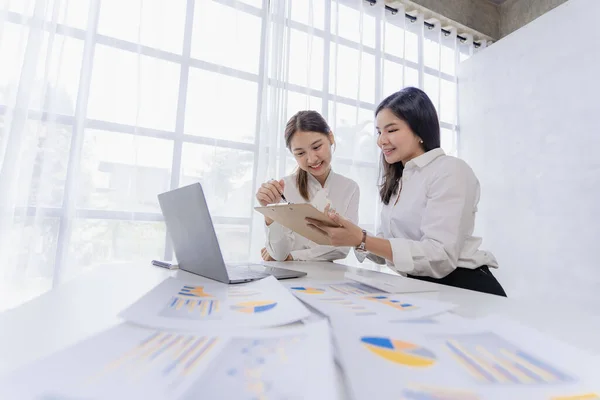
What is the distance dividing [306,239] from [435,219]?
25.2 inches

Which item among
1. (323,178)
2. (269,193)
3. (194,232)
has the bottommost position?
(194,232)

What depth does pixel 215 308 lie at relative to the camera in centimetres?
45

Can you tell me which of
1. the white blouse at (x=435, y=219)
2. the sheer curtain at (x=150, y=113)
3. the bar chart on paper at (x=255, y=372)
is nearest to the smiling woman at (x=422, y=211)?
the white blouse at (x=435, y=219)

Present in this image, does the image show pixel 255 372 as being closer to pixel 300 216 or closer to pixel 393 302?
pixel 393 302

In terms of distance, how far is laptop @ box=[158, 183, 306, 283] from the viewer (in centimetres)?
65

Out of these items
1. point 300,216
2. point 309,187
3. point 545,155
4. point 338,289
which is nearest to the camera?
point 338,289

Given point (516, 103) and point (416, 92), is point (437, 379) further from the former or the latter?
point (516, 103)

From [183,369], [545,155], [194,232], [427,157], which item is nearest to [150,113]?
[194,232]

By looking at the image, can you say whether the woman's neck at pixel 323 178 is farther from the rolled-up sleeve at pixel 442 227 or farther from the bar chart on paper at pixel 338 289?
the bar chart on paper at pixel 338 289

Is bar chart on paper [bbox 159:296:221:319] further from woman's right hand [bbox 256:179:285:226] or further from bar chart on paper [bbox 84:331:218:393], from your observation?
woman's right hand [bbox 256:179:285:226]

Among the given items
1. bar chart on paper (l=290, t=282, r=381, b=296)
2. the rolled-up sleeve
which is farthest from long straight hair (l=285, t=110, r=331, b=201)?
bar chart on paper (l=290, t=282, r=381, b=296)

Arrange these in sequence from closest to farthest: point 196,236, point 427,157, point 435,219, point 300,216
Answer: point 196,236, point 300,216, point 435,219, point 427,157

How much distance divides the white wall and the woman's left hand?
1.81 m

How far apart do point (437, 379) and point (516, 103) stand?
2730mm
